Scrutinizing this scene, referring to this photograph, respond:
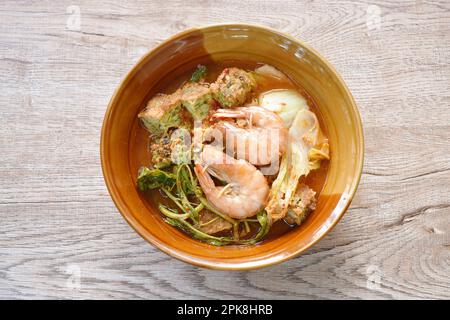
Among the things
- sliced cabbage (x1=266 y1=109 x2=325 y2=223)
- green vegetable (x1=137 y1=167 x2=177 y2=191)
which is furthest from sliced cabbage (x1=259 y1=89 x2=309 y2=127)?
green vegetable (x1=137 y1=167 x2=177 y2=191)

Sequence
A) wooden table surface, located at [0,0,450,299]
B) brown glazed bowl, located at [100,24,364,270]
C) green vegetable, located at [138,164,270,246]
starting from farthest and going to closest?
wooden table surface, located at [0,0,450,299], green vegetable, located at [138,164,270,246], brown glazed bowl, located at [100,24,364,270]

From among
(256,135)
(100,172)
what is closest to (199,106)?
(256,135)

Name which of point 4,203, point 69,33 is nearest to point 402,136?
point 69,33

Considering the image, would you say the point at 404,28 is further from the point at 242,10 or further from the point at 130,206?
the point at 130,206

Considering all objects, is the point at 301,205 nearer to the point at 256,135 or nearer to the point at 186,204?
the point at 256,135

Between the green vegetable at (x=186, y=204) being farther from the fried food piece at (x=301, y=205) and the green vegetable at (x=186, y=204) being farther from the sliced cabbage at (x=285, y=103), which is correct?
the sliced cabbage at (x=285, y=103)

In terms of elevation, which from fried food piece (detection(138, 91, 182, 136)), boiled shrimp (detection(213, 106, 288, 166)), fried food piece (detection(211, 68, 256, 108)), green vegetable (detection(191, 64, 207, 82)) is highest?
green vegetable (detection(191, 64, 207, 82))

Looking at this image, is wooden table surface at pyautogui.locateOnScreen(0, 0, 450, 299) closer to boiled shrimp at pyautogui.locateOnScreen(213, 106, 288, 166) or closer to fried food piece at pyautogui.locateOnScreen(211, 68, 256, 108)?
fried food piece at pyautogui.locateOnScreen(211, 68, 256, 108)
